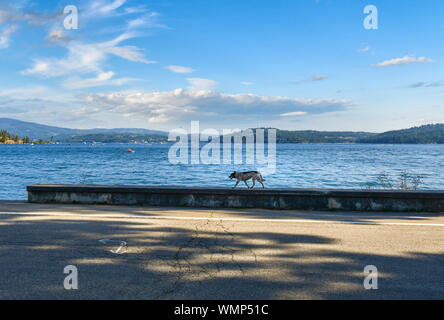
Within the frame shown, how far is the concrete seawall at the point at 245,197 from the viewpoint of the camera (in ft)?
30.0

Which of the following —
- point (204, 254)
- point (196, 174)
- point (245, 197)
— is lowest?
point (196, 174)

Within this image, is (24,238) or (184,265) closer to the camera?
(184,265)

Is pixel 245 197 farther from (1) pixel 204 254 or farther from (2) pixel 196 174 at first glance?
(2) pixel 196 174

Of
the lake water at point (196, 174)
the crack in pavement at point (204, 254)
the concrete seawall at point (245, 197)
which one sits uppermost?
the concrete seawall at point (245, 197)

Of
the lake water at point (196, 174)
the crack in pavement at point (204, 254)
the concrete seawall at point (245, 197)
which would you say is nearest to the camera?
the crack in pavement at point (204, 254)

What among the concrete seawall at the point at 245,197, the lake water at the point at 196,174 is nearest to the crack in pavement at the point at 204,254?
the concrete seawall at the point at 245,197

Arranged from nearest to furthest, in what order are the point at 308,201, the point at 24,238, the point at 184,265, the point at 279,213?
1. the point at 184,265
2. the point at 24,238
3. the point at 279,213
4. the point at 308,201

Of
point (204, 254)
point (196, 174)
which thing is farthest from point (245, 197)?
point (196, 174)

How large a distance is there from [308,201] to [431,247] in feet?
12.9

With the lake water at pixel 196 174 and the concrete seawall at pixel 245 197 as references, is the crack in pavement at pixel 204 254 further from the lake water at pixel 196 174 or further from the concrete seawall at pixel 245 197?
the lake water at pixel 196 174

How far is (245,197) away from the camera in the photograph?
9.58 metres
